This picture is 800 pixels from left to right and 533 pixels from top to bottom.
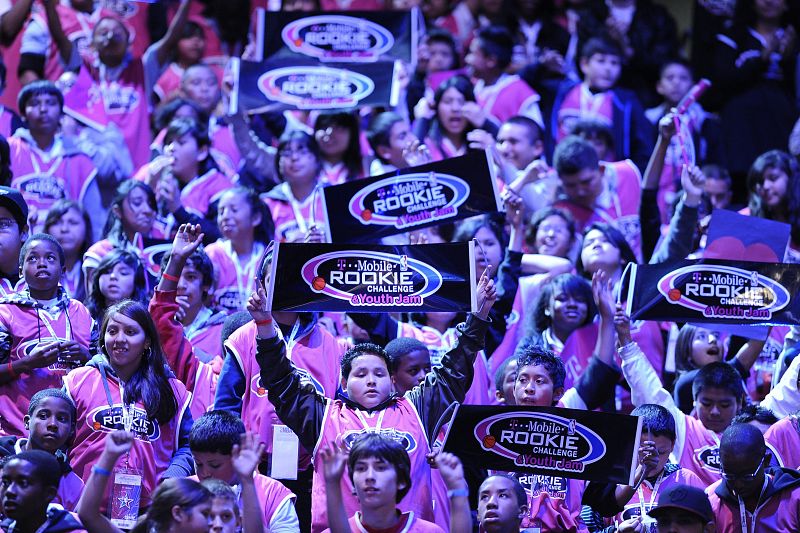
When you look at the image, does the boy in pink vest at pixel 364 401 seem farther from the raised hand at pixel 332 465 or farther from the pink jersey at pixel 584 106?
the pink jersey at pixel 584 106

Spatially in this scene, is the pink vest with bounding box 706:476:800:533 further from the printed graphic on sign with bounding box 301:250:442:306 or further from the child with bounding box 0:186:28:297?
the child with bounding box 0:186:28:297

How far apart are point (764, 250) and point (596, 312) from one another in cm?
102

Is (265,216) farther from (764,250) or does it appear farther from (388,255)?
(764,250)

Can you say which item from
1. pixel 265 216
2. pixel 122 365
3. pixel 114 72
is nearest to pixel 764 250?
pixel 265 216

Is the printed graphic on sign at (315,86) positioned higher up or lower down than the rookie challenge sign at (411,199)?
higher up

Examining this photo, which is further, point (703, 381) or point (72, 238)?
point (72, 238)

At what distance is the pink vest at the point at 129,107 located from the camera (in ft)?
34.4

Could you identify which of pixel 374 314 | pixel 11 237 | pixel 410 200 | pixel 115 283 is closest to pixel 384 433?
pixel 374 314

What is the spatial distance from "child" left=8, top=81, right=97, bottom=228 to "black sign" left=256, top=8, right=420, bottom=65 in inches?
68.2

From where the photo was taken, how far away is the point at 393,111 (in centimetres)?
1063

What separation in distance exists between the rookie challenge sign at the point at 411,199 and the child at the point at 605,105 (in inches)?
131

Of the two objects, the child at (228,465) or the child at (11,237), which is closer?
the child at (228,465)

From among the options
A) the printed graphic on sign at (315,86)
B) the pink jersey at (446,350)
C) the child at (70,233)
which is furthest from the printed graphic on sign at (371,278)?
the printed graphic on sign at (315,86)

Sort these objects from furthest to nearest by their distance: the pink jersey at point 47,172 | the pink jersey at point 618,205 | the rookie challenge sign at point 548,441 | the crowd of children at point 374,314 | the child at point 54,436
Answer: the pink jersey at point 618,205 → the pink jersey at point 47,172 → the rookie challenge sign at point 548,441 → the crowd of children at point 374,314 → the child at point 54,436
